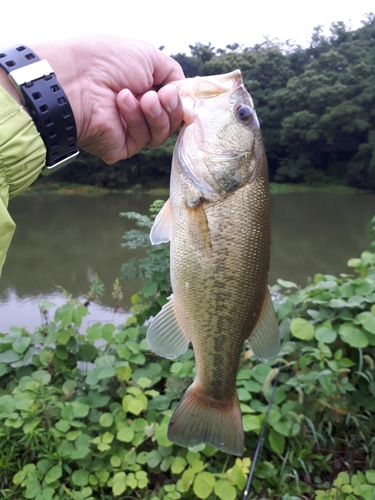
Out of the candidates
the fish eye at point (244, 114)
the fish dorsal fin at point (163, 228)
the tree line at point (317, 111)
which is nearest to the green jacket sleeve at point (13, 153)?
the fish dorsal fin at point (163, 228)

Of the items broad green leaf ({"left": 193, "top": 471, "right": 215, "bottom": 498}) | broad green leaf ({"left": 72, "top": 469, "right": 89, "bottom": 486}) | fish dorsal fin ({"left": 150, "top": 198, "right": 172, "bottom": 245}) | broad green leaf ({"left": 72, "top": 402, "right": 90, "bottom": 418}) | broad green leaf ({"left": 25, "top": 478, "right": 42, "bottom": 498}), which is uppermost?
fish dorsal fin ({"left": 150, "top": 198, "right": 172, "bottom": 245})

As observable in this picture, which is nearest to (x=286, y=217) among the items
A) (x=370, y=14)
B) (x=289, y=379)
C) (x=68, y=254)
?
(x=68, y=254)

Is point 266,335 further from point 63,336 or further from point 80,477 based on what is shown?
point 63,336

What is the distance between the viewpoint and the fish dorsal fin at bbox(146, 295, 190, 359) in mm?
1397

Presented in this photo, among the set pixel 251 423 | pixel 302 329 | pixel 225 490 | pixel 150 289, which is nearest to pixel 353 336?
pixel 302 329

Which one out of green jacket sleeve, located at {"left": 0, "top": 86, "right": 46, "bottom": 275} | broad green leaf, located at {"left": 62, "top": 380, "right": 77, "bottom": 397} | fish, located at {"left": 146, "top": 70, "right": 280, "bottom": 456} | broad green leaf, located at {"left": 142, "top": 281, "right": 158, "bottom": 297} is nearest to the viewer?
green jacket sleeve, located at {"left": 0, "top": 86, "right": 46, "bottom": 275}

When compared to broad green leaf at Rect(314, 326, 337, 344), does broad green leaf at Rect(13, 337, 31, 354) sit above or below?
below

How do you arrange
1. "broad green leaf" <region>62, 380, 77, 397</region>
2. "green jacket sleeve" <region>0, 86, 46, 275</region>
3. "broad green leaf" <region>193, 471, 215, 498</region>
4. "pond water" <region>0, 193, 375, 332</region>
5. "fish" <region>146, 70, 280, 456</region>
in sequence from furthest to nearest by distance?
"pond water" <region>0, 193, 375, 332</region>
"broad green leaf" <region>62, 380, 77, 397</region>
"broad green leaf" <region>193, 471, 215, 498</region>
"fish" <region>146, 70, 280, 456</region>
"green jacket sleeve" <region>0, 86, 46, 275</region>

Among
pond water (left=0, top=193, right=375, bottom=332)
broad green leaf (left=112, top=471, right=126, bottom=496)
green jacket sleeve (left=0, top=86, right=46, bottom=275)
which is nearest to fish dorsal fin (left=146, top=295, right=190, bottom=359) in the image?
green jacket sleeve (left=0, top=86, right=46, bottom=275)

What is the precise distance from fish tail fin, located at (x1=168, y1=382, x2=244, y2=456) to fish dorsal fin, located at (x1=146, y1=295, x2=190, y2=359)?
17 centimetres

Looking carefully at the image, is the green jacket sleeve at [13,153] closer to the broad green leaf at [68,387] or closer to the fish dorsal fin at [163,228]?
the fish dorsal fin at [163,228]

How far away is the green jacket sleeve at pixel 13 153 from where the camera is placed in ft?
3.80

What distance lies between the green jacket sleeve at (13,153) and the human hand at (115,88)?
269 mm

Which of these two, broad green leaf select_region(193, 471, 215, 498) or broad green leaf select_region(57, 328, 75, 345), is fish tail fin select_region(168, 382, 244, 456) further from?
broad green leaf select_region(57, 328, 75, 345)
